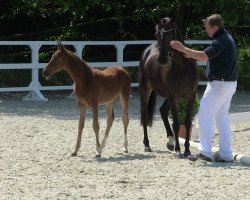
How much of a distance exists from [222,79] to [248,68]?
43.0 ft

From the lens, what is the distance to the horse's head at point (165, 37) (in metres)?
8.87

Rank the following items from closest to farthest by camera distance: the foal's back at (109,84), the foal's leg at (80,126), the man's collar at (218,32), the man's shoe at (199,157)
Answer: the man's shoe at (199,157) < the man's collar at (218,32) < the foal's leg at (80,126) < the foal's back at (109,84)

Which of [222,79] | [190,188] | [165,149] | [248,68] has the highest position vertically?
[222,79]

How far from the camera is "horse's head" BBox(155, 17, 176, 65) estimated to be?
8867 millimetres

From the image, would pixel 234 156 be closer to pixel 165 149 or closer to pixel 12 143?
pixel 165 149

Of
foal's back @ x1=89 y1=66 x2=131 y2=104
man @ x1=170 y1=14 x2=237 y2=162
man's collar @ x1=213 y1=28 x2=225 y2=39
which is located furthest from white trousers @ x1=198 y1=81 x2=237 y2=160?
foal's back @ x1=89 y1=66 x2=131 y2=104

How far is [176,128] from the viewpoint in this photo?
9.45 meters

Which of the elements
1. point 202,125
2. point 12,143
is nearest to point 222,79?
point 202,125

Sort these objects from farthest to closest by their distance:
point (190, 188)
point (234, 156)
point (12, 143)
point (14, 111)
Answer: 1. point (14, 111)
2. point (12, 143)
3. point (234, 156)
4. point (190, 188)

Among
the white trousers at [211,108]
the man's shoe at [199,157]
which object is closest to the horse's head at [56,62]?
the white trousers at [211,108]

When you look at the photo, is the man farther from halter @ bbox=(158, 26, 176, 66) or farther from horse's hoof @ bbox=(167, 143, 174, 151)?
horse's hoof @ bbox=(167, 143, 174, 151)

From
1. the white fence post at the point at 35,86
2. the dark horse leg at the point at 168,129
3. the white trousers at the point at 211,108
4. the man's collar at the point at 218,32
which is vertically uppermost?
the man's collar at the point at 218,32

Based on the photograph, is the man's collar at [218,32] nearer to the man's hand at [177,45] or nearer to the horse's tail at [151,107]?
the man's hand at [177,45]

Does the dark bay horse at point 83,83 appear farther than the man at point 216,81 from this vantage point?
Yes
